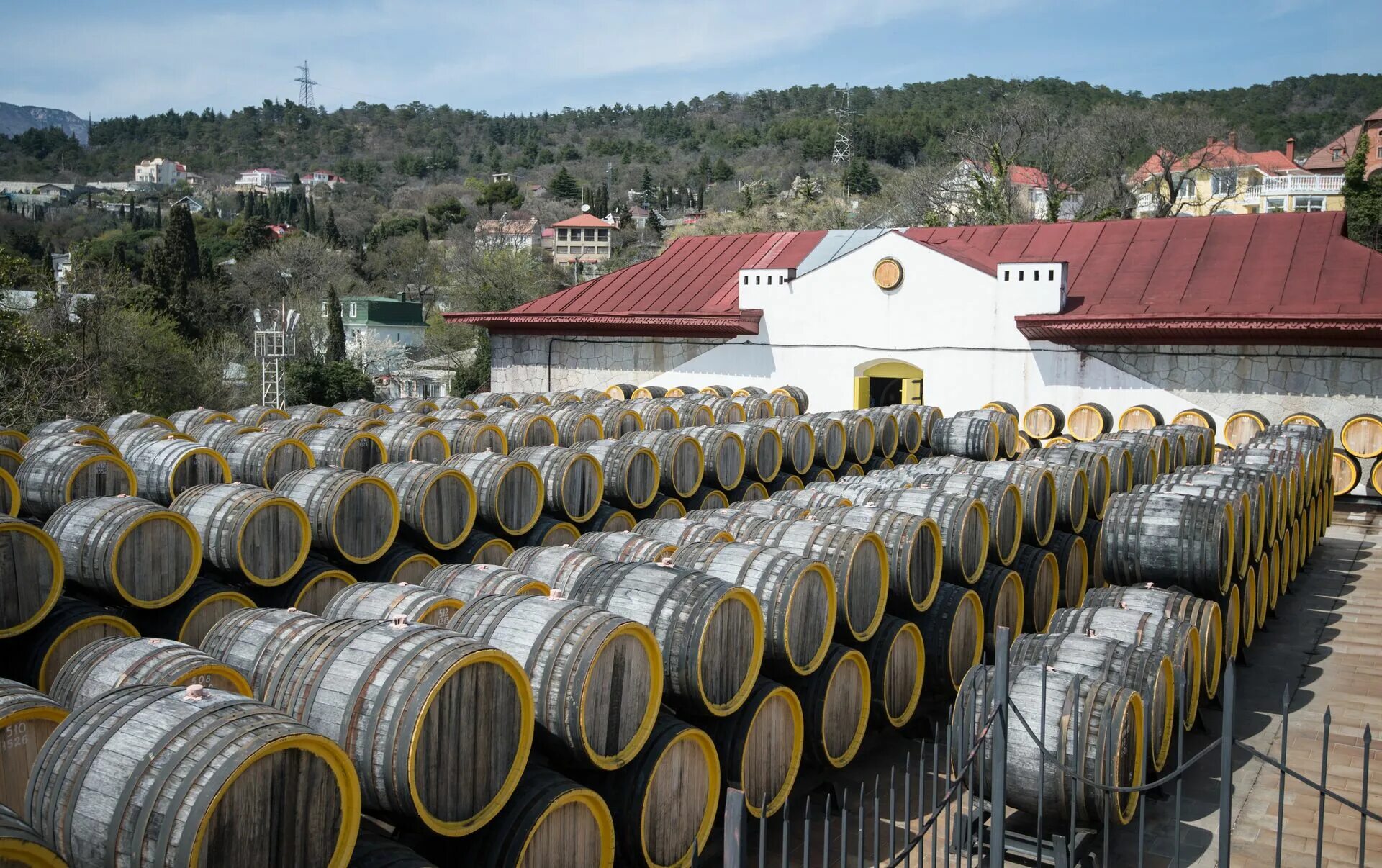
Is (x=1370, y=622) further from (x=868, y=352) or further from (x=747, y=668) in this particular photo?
(x=868, y=352)

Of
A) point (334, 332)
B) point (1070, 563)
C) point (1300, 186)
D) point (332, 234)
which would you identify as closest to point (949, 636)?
point (1070, 563)

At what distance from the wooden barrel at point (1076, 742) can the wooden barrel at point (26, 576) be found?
568cm

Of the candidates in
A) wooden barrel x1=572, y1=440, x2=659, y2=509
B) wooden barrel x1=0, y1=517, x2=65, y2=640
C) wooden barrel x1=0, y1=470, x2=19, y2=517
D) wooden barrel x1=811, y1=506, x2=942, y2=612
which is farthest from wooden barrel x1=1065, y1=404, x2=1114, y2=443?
wooden barrel x1=0, y1=517, x2=65, y2=640

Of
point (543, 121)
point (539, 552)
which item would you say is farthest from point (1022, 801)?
point (543, 121)

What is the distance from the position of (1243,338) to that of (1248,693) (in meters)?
9.47

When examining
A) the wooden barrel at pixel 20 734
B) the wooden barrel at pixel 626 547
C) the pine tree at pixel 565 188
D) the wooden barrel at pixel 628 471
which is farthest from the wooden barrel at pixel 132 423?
the pine tree at pixel 565 188

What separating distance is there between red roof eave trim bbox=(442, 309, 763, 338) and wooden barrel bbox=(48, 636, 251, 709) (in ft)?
52.5

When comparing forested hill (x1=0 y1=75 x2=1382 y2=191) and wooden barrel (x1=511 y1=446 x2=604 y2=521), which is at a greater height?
forested hill (x1=0 y1=75 x2=1382 y2=191)

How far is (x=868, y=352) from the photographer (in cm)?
1972

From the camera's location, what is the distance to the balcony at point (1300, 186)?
55.7 meters

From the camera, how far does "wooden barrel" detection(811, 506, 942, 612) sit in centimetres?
768

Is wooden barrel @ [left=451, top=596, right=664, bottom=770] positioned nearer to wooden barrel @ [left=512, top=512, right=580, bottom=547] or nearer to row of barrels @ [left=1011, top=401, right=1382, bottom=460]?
wooden barrel @ [left=512, top=512, right=580, bottom=547]

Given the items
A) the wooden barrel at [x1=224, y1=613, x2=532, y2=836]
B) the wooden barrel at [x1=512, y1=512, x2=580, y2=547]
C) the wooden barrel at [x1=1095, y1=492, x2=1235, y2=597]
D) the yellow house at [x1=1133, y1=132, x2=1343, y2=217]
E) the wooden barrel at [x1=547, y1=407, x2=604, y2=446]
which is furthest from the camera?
the yellow house at [x1=1133, y1=132, x2=1343, y2=217]

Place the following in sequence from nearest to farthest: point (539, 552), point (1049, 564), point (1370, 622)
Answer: point (539, 552)
point (1049, 564)
point (1370, 622)
